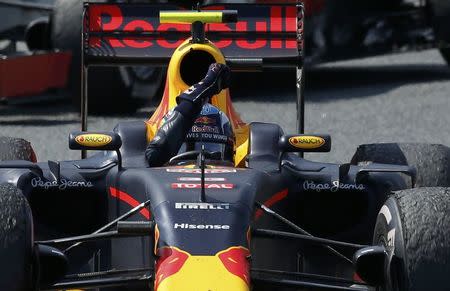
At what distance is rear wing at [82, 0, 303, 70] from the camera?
8.66m

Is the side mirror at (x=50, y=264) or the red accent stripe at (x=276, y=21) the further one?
the red accent stripe at (x=276, y=21)

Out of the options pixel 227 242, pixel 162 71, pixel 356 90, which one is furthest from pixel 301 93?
pixel 356 90

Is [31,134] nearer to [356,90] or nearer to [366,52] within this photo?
[356,90]

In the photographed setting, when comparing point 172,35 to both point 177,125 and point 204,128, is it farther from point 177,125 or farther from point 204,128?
point 177,125

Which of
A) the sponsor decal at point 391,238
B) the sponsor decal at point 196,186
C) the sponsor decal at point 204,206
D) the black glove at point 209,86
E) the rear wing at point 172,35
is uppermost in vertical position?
the rear wing at point 172,35

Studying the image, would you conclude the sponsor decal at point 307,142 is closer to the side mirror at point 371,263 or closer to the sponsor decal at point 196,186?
the sponsor decal at point 196,186

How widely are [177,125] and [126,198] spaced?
1.77ft

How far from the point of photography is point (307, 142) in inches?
272

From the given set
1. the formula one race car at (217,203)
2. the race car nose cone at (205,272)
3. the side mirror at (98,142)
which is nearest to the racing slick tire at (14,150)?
the formula one race car at (217,203)

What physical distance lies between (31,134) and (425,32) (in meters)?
6.73

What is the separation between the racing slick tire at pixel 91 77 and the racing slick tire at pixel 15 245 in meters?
8.71

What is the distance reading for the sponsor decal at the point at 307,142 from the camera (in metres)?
6.91

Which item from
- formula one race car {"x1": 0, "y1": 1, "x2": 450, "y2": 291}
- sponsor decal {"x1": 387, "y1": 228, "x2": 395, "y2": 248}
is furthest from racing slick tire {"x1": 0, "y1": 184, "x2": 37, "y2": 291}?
sponsor decal {"x1": 387, "y1": 228, "x2": 395, "y2": 248}

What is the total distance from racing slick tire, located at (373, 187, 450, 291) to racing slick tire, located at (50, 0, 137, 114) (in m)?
8.75
